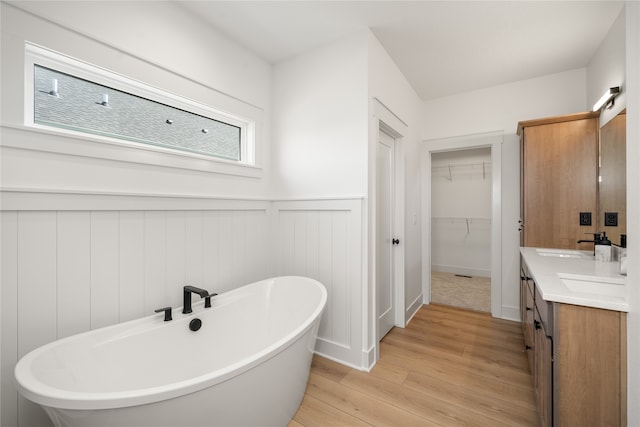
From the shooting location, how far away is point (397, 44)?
2338mm

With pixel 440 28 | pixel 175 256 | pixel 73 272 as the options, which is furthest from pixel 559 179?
pixel 73 272

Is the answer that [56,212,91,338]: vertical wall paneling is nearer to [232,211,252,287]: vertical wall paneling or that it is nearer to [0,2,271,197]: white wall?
[0,2,271,197]: white wall

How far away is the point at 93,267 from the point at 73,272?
8 centimetres

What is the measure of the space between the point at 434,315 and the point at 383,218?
4.83 ft

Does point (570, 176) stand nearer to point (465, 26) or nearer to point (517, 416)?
point (465, 26)

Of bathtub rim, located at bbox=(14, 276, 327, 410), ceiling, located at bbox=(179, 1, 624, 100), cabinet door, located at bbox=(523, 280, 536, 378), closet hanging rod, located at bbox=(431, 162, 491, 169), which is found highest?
ceiling, located at bbox=(179, 1, 624, 100)

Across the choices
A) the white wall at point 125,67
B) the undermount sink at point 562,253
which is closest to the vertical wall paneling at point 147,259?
the white wall at point 125,67

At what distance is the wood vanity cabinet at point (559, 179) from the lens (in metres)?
2.29

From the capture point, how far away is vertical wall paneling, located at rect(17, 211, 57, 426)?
1.25m

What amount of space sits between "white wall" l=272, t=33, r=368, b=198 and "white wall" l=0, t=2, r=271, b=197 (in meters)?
0.32

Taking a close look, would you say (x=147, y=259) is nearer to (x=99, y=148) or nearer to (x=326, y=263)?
(x=99, y=148)

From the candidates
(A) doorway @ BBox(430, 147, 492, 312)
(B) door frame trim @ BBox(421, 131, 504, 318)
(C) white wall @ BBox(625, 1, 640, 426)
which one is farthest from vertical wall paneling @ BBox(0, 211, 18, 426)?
(A) doorway @ BBox(430, 147, 492, 312)

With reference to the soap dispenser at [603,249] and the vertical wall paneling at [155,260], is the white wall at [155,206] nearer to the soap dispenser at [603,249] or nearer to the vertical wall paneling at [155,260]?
the vertical wall paneling at [155,260]

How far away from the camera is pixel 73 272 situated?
1.41m
